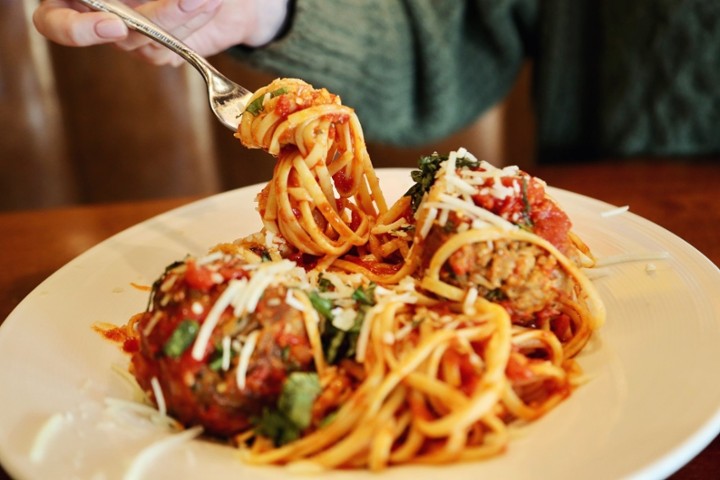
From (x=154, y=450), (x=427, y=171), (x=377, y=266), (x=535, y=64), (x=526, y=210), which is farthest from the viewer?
(x=535, y=64)

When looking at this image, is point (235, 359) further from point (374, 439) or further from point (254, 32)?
point (254, 32)

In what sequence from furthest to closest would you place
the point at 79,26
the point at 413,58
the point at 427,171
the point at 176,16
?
the point at 413,58
the point at 176,16
the point at 79,26
the point at 427,171

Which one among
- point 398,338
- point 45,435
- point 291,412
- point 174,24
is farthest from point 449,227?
point 174,24

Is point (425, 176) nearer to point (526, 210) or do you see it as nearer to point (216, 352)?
point (526, 210)

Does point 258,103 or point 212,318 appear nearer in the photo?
point 212,318

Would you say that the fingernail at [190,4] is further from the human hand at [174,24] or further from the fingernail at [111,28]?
the fingernail at [111,28]

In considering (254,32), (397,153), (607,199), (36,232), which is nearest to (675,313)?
(607,199)

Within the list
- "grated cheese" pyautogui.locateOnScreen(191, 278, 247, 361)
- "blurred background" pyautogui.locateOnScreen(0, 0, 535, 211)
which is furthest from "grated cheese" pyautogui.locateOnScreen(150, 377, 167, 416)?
"blurred background" pyautogui.locateOnScreen(0, 0, 535, 211)

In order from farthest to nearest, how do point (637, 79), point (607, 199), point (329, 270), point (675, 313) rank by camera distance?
1. point (637, 79)
2. point (607, 199)
3. point (329, 270)
4. point (675, 313)
